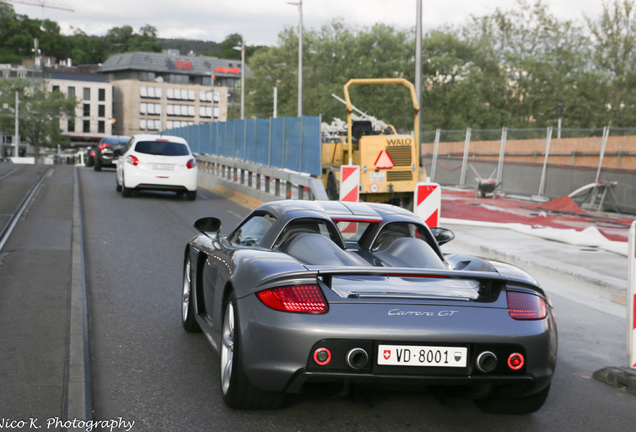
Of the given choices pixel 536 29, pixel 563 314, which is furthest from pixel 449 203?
pixel 536 29

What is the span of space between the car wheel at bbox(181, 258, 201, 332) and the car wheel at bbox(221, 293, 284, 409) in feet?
5.88

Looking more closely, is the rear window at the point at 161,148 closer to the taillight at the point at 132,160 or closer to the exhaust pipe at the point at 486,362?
the taillight at the point at 132,160

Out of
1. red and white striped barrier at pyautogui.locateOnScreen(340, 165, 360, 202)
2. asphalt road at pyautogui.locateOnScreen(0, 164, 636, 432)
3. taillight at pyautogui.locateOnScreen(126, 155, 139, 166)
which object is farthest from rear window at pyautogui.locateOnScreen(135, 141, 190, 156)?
asphalt road at pyautogui.locateOnScreen(0, 164, 636, 432)

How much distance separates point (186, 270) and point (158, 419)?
Answer: 102 inches

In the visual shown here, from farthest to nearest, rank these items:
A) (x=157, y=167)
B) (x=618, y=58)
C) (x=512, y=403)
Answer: (x=618, y=58)
(x=157, y=167)
(x=512, y=403)

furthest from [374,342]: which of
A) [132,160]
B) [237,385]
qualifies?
[132,160]

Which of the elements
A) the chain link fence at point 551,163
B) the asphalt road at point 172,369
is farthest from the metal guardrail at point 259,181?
the chain link fence at point 551,163

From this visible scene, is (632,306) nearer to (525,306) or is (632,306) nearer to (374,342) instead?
(525,306)

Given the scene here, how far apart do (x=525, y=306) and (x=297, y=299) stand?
1222 mm

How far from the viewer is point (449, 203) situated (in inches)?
977

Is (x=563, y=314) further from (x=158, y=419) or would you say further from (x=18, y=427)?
(x=18, y=427)

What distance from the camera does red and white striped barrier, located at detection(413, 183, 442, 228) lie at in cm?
1312

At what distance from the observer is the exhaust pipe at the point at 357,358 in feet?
13.7

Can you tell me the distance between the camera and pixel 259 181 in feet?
81.7
